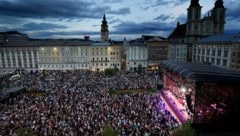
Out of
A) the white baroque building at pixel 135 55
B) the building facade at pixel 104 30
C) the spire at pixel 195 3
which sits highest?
the spire at pixel 195 3

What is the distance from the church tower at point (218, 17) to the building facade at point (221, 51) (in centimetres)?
Answer: 1635

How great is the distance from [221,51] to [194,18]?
24.8m

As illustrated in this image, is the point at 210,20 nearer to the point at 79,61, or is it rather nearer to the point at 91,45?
the point at 91,45

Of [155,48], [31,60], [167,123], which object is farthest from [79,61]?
[167,123]

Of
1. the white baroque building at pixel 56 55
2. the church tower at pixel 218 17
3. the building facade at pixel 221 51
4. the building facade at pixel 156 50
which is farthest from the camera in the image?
the church tower at pixel 218 17

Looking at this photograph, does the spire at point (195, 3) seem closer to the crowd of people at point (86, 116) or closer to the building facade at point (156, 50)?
the building facade at point (156, 50)

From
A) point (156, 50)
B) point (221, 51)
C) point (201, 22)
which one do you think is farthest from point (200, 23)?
point (221, 51)

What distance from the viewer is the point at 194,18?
2633 inches

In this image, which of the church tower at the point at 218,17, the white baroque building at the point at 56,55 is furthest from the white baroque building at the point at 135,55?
the church tower at the point at 218,17

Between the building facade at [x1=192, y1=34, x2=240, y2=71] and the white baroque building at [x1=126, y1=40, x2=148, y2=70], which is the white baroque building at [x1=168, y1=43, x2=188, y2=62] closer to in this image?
the building facade at [x1=192, y1=34, x2=240, y2=71]

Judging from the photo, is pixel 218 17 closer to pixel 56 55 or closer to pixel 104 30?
pixel 104 30

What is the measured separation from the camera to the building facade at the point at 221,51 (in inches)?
1631

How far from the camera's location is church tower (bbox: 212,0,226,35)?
222ft

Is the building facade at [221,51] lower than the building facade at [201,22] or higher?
lower
